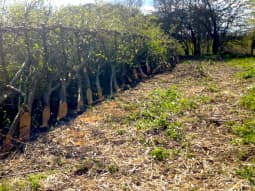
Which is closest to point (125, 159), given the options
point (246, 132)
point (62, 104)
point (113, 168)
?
point (113, 168)

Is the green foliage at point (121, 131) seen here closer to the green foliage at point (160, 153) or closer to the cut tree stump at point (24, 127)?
the green foliage at point (160, 153)

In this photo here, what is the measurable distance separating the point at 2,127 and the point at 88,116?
57.5 inches

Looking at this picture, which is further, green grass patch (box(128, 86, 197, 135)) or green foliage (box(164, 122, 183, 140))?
green grass patch (box(128, 86, 197, 135))

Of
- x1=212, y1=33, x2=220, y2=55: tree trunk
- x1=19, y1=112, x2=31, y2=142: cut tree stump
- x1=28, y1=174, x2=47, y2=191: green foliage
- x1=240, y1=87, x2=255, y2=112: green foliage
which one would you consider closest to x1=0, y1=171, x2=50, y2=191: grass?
x1=28, y1=174, x2=47, y2=191: green foliage

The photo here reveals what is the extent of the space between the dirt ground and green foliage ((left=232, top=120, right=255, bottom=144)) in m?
0.13

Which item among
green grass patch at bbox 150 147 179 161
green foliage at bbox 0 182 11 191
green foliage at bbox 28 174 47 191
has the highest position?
green grass patch at bbox 150 147 179 161

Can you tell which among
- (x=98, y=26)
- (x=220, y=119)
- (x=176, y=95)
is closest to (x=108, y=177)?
(x=220, y=119)

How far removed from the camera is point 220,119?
4.57 meters

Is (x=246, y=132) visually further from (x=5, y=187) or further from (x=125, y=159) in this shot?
(x=5, y=187)

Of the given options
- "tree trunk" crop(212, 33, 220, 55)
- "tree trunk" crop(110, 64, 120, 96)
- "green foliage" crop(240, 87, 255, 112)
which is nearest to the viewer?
"green foliage" crop(240, 87, 255, 112)

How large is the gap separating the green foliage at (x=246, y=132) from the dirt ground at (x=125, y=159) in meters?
0.13

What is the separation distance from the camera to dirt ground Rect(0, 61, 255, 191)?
2.77 metres

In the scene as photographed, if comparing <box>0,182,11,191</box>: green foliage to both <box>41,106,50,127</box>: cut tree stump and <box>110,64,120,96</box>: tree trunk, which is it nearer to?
<box>41,106,50,127</box>: cut tree stump

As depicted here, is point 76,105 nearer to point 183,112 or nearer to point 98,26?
point 183,112
